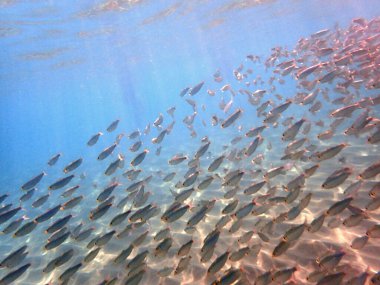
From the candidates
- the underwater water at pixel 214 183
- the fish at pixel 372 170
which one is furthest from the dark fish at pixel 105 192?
the fish at pixel 372 170

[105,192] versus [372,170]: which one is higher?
[105,192]

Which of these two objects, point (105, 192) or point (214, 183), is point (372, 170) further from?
point (214, 183)

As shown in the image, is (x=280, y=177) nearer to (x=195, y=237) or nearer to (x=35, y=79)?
(x=195, y=237)

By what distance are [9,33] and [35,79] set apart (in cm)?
2166

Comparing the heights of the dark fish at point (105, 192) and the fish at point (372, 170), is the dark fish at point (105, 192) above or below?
above

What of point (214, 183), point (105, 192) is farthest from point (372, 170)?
point (214, 183)

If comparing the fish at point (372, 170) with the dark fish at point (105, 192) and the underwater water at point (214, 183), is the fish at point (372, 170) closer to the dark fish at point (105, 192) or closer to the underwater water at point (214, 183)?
the underwater water at point (214, 183)

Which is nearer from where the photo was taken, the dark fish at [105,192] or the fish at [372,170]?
the fish at [372,170]

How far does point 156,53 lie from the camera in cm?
4731

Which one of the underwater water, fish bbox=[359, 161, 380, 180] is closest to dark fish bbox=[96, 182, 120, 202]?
the underwater water

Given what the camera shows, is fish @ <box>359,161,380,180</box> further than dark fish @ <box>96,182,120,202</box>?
No

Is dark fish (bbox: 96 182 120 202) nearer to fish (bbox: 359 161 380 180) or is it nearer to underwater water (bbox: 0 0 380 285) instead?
underwater water (bbox: 0 0 380 285)

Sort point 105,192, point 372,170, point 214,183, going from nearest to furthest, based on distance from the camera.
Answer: point 372,170 → point 105,192 → point 214,183

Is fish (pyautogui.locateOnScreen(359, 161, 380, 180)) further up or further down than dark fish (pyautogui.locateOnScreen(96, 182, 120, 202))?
further down
